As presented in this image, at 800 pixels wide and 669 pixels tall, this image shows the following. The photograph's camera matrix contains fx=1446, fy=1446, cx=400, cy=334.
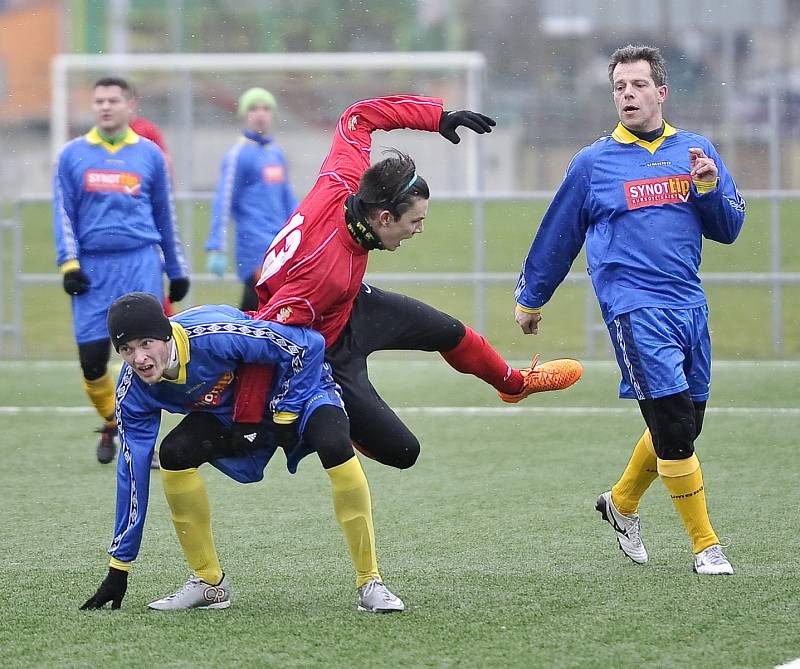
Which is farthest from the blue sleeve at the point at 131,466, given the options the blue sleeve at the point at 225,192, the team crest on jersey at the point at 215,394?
the blue sleeve at the point at 225,192

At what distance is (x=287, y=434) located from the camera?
4652 mm

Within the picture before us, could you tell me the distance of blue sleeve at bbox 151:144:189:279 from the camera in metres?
7.95

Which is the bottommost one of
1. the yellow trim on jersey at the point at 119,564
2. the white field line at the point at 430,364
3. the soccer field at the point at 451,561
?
the white field line at the point at 430,364

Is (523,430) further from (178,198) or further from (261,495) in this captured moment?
(178,198)

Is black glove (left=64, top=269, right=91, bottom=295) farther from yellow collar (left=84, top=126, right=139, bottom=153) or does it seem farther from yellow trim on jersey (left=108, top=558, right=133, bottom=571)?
yellow trim on jersey (left=108, top=558, right=133, bottom=571)

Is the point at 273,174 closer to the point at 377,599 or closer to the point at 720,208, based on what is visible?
the point at 720,208

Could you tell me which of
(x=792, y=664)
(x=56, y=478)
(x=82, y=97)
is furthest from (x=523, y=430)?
(x=82, y=97)

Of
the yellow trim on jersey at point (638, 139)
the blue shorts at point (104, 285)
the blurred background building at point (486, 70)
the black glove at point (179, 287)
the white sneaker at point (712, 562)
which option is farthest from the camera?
the blurred background building at point (486, 70)

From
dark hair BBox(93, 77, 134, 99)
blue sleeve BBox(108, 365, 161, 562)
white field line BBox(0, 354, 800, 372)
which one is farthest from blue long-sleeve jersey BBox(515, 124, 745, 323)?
white field line BBox(0, 354, 800, 372)

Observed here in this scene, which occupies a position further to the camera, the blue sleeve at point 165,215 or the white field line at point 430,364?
the white field line at point 430,364

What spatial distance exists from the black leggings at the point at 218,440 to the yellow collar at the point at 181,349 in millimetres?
240

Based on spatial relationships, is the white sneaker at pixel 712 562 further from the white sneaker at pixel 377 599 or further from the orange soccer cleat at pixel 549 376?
the white sneaker at pixel 377 599

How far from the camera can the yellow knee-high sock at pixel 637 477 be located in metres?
5.45

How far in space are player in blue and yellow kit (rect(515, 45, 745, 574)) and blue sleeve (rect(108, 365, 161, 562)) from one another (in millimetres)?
1752
